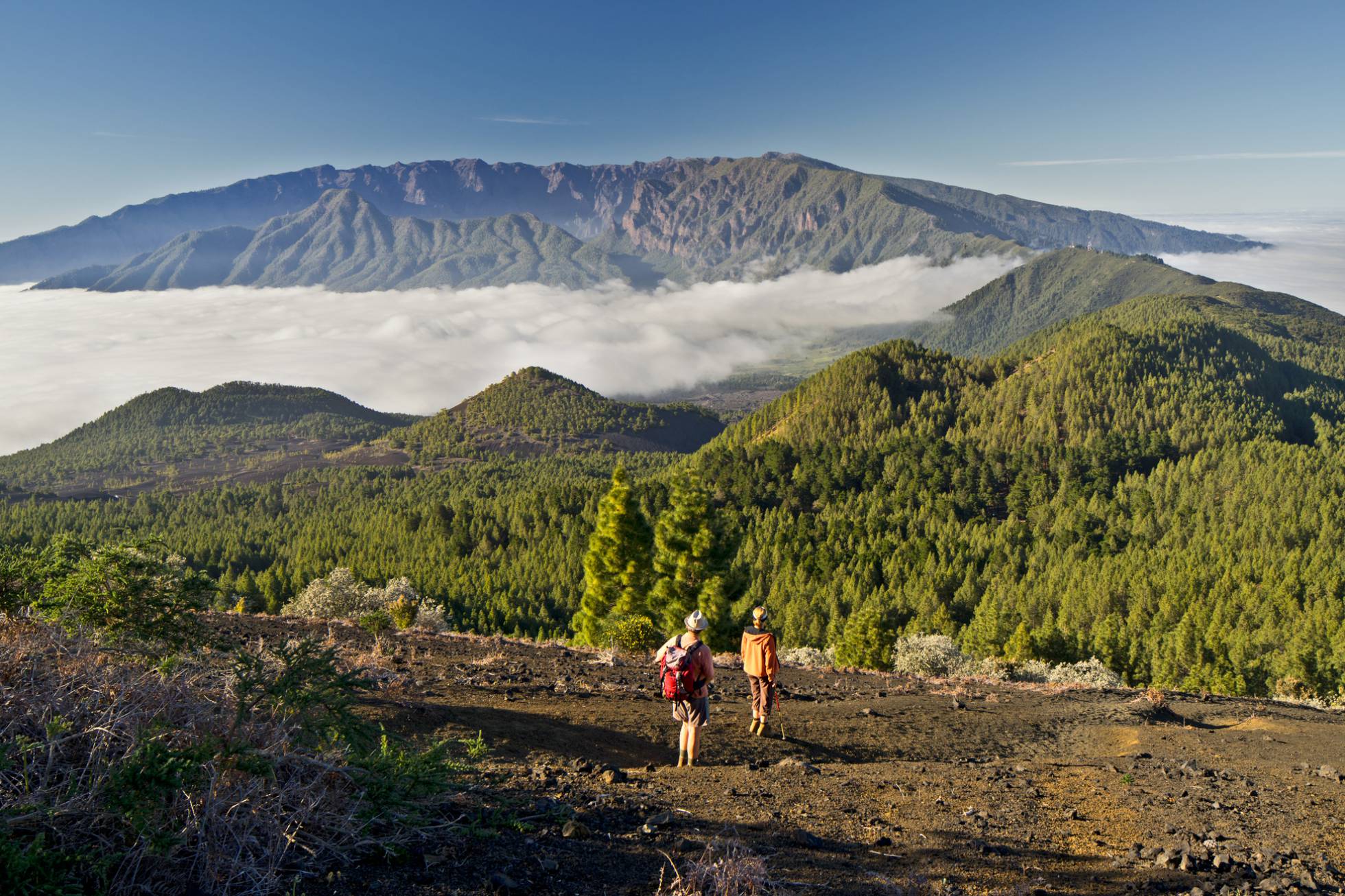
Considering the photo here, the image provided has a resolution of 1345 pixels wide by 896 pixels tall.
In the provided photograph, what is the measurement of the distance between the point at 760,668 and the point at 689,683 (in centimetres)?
240

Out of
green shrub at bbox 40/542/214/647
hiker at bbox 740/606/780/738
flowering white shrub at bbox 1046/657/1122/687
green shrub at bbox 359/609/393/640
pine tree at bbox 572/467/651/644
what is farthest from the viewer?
pine tree at bbox 572/467/651/644

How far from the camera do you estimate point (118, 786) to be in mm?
5355

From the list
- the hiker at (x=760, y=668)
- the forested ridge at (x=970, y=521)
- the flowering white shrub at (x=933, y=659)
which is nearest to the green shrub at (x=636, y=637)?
the forested ridge at (x=970, y=521)

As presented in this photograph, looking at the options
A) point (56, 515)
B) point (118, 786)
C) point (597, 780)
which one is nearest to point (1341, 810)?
point (597, 780)

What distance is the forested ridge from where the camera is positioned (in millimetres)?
68938

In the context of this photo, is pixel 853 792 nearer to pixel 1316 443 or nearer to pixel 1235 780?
pixel 1235 780

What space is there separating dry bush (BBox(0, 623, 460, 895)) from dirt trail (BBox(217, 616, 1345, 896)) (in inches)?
20.9

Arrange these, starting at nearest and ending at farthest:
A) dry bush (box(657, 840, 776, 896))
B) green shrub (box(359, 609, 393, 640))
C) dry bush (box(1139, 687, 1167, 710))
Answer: dry bush (box(657, 840, 776, 896)) → dry bush (box(1139, 687, 1167, 710)) → green shrub (box(359, 609, 393, 640))

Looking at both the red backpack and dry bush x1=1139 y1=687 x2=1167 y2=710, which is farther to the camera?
dry bush x1=1139 y1=687 x2=1167 y2=710

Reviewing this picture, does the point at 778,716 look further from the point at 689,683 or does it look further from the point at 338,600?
the point at 338,600

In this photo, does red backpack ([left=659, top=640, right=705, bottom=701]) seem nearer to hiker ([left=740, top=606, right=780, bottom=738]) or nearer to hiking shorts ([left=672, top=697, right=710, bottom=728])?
hiking shorts ([left=672, top=697, right=710, bottom=728])

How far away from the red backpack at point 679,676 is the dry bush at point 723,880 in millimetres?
5110

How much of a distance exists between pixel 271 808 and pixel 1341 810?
13.2 metres

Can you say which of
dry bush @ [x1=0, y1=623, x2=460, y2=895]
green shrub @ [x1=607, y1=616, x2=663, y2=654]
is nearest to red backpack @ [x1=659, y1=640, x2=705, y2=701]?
dry bush @ [x1=0, y1=623, x2=460, y2=895]
